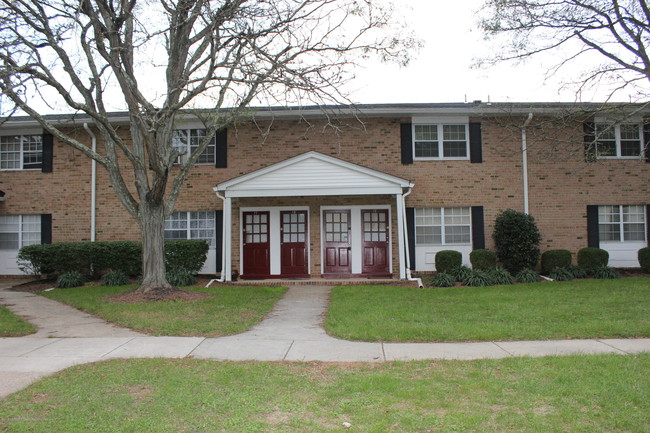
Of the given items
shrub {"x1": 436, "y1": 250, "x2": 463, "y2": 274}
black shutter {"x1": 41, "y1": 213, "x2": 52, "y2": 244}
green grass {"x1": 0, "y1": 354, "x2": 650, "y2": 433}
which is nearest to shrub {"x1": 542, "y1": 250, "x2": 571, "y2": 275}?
shrub {"x1": 436, "y1": 250, "x2": 463, "y2": 274}

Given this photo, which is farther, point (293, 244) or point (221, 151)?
point (221, 151)

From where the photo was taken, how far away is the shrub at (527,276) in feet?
46.6

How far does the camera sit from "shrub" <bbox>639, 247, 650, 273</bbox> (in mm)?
14977

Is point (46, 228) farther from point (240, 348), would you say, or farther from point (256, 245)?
point (240, 348)

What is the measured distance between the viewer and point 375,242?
15742 mm

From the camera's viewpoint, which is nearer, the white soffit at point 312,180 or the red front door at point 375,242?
the white soffit at point 312,180

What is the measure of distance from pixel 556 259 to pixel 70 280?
13552 millimetres

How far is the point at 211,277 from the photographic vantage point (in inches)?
628

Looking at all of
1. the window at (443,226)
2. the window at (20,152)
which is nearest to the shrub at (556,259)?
the window at (443,226)

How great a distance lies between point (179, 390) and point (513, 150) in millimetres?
13466

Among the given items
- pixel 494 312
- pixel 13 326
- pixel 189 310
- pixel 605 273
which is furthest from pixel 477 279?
pixel 13 326

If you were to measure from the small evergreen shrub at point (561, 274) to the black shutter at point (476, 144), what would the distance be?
3.89 m

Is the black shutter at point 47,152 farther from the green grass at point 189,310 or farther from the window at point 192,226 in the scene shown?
the green grass at point 189,310

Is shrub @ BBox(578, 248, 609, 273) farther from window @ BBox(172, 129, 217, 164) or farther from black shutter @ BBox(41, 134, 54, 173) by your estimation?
black shutter @ BBox(41, 134, 54, 173)
